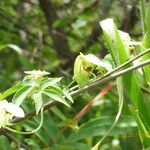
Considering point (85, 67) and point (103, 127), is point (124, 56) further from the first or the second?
point (103, 127)

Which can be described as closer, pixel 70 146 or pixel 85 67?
pixel 85 67

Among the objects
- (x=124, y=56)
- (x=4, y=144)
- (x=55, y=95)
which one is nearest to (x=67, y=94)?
(x=55, y=95)

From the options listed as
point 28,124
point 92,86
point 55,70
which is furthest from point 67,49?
point 92,86

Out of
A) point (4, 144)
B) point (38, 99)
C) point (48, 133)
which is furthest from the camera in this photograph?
point (48, 133)

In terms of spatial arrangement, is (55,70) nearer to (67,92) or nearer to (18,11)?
(18,11)

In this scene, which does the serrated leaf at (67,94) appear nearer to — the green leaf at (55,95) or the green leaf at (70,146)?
the green leaf at (55,95)

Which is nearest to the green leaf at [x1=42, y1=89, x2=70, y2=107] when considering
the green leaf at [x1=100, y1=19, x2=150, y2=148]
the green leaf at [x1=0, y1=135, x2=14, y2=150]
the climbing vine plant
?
the climbing vine plant

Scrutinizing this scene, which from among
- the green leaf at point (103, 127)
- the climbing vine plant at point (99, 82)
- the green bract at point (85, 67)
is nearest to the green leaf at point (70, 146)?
the green leaf at point (103, 127)

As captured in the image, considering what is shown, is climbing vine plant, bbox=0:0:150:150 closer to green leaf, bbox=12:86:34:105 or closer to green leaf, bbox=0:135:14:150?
green leaf, bbox=12:86:34:105
